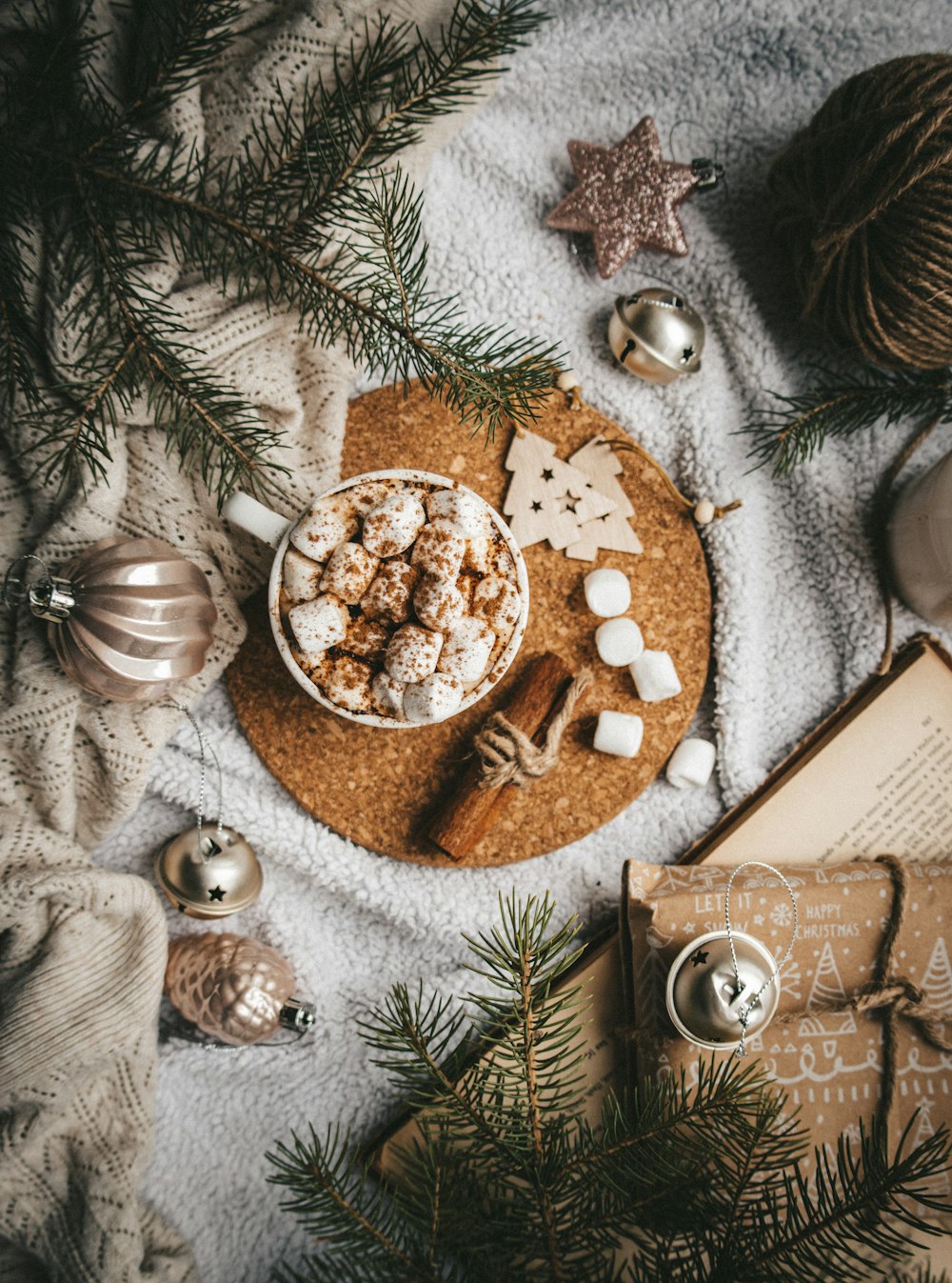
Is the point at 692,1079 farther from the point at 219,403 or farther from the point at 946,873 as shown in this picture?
the point at 219,403

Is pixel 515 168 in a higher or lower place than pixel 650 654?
higher

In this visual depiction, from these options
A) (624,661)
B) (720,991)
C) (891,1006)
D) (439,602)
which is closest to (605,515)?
(624,661)

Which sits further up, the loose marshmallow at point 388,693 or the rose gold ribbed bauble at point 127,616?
the loose marshmallow at point 388,693

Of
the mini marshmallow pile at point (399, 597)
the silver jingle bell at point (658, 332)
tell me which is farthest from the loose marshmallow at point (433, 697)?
the silver jingle bell at point (658, 332)

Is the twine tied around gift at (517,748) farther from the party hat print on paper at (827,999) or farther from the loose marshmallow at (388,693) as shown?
the party hat print on paper at (827,999)

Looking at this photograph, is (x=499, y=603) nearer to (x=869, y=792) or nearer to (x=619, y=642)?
(x=619, y=642)

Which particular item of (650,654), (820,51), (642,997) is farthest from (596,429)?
(642,997)
